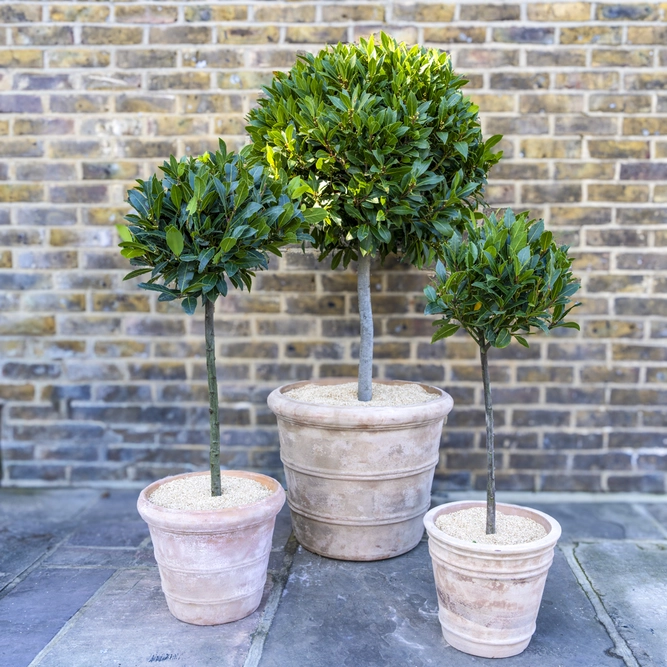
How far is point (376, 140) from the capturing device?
232 centimetres

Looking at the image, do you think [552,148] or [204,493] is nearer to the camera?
[204,493]

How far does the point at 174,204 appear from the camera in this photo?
6.78ft

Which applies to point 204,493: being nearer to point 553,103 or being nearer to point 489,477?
point 489,477

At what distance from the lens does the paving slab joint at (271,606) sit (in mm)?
1999

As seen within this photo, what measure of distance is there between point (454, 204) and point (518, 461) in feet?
4.81

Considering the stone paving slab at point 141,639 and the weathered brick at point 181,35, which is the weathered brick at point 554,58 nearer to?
the weathered brick at point 181,35

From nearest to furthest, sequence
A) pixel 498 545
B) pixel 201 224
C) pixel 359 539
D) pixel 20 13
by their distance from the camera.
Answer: pixel 498 545
pixel 201 224
pixel 359 539
pixel 20 13

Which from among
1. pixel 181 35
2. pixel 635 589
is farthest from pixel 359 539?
pixel 181 35

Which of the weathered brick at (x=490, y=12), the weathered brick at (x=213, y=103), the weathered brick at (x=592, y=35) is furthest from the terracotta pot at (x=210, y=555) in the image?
the weathered brick at (x=592, y=35)

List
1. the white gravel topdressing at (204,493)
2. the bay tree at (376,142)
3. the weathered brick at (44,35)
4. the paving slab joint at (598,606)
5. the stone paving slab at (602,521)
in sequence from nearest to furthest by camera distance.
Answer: the paving slab joint at (598,606) < the white gravel topdressing at (204,493) < the bay tree at (376,142) < the stone paving slab at (602,521) < the weathered brick at (44,35)

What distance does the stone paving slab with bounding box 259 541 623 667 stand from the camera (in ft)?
6.55

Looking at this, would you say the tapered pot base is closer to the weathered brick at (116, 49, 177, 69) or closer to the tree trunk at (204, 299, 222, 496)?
the tree trunk at (204, 299, 222, 496)

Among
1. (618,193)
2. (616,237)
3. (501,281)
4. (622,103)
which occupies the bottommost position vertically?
(501,281)

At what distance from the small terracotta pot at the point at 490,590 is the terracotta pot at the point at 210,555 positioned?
596 millimetres
